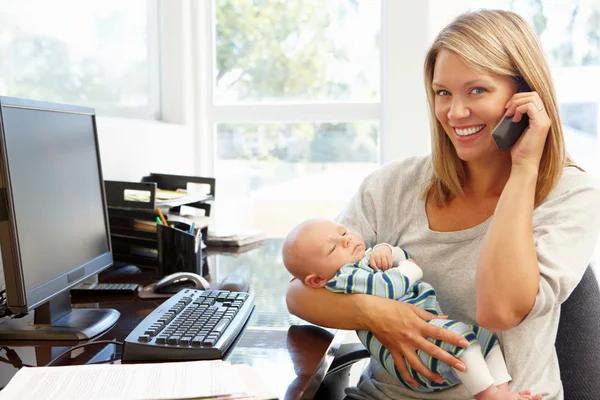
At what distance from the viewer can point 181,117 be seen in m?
3.17

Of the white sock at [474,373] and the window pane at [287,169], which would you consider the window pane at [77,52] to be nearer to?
the window pane at [287,169]

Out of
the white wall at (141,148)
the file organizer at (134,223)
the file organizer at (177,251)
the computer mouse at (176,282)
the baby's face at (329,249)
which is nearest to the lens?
the baby's face at (329,249)

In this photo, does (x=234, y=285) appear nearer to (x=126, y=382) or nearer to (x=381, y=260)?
(x=381, y=260)

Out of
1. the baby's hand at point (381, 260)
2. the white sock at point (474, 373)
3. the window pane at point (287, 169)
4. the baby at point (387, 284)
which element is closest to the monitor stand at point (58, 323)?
the baby at point (387, 284)

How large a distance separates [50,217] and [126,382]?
472 mm

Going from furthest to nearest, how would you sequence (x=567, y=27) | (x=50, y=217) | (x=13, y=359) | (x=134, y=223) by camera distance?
(x=567, y=27) → (x=134, y=223) → (x=50, y=217) → (x=13, y=359)

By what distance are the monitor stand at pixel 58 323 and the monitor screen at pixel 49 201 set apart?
69 mm

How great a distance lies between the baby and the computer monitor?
0.47m

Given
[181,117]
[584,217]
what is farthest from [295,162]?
[584,217]

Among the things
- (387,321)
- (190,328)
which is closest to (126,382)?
(190,328)

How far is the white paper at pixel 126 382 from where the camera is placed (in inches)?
37.8

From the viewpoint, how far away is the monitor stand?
4.29 feet

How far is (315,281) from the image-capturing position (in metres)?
1.47

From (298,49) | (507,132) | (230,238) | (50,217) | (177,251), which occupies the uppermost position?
(298,49)
